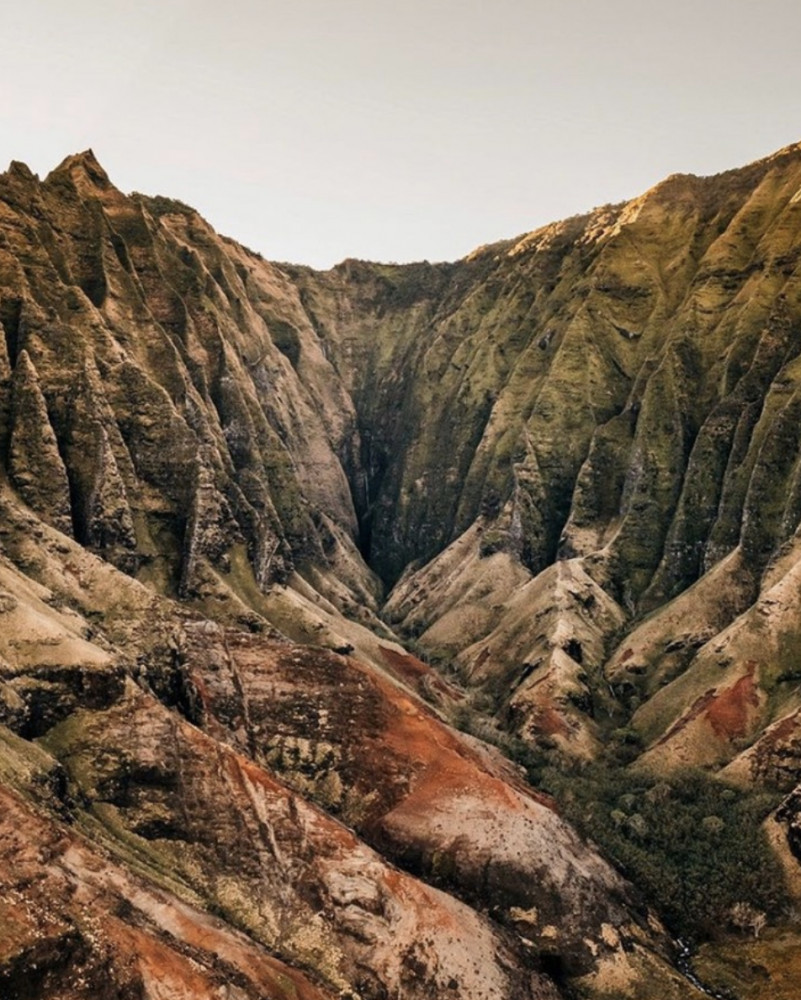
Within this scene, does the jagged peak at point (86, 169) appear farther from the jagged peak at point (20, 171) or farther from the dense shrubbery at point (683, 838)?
the dense shrubbery at point (683, 838)

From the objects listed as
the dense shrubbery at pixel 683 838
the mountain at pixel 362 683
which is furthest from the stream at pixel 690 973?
the dense shrubbery at pixel 683 838

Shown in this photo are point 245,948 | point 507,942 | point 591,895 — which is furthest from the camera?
point 591,895

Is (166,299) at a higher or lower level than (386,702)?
higher

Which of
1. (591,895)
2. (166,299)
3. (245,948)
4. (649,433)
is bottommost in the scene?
(591,895)

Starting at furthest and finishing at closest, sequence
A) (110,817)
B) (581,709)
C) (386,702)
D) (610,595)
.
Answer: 1. (610,595)
2. (581,709)
3. (386,702)
4. (110,817)

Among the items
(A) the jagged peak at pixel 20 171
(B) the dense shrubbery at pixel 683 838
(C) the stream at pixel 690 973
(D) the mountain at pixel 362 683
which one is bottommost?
(C) the stream at pixel 690 973

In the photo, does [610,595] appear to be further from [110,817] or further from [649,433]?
[110,817]

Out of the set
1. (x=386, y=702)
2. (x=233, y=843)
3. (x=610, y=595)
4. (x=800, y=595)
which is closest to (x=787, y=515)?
(x=800, y=595)
